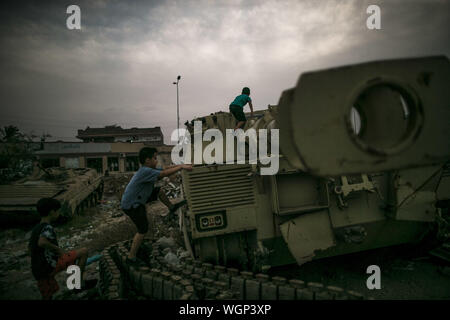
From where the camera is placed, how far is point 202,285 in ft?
9.40

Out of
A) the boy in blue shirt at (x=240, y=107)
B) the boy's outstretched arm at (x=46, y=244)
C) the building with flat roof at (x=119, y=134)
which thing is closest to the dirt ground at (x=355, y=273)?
the boy's outstretched arm at (x=46, y=244)

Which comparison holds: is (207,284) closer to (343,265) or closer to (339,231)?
(339,231)

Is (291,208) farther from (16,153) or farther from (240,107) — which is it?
(16,153)

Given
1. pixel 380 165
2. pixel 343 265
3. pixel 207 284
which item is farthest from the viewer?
pixel 343 265

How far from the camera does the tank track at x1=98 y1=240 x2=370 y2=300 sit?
2670mm

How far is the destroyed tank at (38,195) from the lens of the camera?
7383 millimetres

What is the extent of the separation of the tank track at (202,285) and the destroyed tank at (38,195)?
5298 mm

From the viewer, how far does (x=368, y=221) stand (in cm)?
356

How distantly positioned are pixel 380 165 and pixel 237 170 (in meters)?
2.07

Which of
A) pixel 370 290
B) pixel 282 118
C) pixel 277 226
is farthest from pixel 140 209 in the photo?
pixel 370 290

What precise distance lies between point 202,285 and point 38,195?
7099 mm

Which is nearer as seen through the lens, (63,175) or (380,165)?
(380,165)

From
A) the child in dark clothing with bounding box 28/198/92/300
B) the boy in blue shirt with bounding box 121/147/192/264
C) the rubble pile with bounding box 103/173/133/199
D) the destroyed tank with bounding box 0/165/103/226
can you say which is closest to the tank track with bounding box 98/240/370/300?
the boy in blue shirt with bounding box 121/147/192/264

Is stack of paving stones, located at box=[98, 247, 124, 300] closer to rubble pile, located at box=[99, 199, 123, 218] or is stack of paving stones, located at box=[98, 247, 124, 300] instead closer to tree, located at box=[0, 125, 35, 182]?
rubble pile, located at box=[99, 199, 123, 218]
